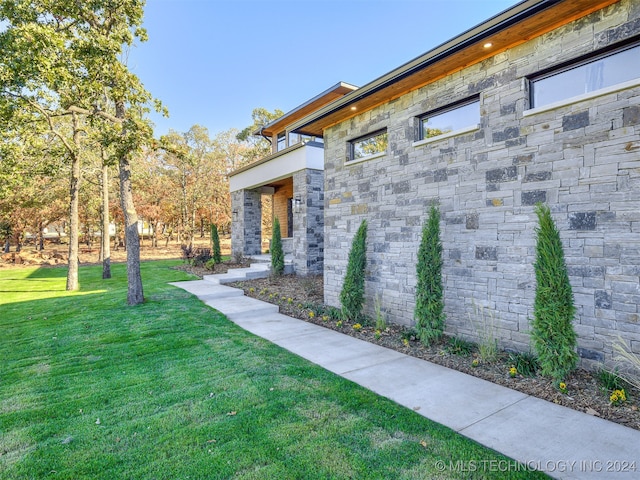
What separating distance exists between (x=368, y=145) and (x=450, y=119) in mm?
1963

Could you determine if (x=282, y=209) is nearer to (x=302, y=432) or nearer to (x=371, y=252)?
(x=371, y=252)

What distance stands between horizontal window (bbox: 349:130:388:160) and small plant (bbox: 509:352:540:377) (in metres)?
4.17

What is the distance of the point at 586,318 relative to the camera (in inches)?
154

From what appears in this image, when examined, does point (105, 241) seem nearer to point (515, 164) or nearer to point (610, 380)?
point (515, 164)

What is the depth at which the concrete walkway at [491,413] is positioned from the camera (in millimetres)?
2473

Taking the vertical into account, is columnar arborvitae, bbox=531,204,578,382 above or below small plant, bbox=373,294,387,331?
above

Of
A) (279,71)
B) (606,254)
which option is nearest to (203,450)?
(606,254)

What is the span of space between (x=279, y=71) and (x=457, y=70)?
1563cm

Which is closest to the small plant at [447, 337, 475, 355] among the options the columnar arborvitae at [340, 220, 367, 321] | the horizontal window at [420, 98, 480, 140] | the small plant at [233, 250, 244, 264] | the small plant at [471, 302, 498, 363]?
the small plant at [471, 302, 498, 363]

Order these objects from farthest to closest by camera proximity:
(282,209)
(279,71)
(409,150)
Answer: (279,71)
(282,209)
(409,150)

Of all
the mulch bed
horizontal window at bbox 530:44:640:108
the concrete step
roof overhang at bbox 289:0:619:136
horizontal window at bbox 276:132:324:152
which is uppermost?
horizontal window at bbox 276:132:324:152

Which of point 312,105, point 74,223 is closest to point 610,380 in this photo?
point 74,223

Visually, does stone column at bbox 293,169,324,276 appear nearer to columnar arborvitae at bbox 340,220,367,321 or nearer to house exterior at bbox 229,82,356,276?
house exterior at bbox 229,82,356,276

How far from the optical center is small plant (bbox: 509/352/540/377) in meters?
4.01
